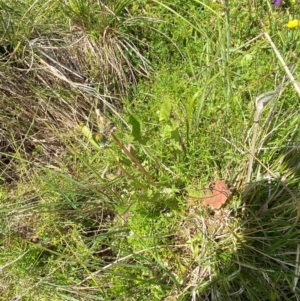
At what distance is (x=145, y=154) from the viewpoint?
1.71 m

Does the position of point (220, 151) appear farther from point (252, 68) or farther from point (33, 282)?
point (33, 282)

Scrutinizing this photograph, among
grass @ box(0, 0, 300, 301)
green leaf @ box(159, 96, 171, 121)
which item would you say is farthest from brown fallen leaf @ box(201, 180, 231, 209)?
green leaf @ box(159, 96, 171, 121)

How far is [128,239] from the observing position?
164 centimetres

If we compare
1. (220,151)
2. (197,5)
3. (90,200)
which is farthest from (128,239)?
(197,5)

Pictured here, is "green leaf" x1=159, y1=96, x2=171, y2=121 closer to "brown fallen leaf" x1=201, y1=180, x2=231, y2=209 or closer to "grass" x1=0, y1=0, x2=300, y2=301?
"grass" x1=0, y1=0, x2=300, y2=301

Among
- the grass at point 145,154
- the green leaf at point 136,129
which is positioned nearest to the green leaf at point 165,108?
the grass at point 145,154

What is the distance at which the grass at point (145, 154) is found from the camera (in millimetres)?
1501

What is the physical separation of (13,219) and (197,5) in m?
1.21

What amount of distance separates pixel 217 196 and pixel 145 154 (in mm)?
329

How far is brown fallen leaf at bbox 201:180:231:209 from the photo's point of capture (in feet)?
5.05

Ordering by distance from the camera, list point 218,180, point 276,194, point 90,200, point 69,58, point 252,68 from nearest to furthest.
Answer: point 276,194 → point 218,180 → point 90,200 → point 252,68 → point 69,58

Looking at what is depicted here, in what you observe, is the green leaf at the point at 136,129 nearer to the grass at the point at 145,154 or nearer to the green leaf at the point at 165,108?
the grass at the point at 145,154

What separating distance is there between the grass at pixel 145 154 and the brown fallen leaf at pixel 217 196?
27 millimetres

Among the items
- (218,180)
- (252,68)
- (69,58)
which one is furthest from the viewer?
(69,58)
